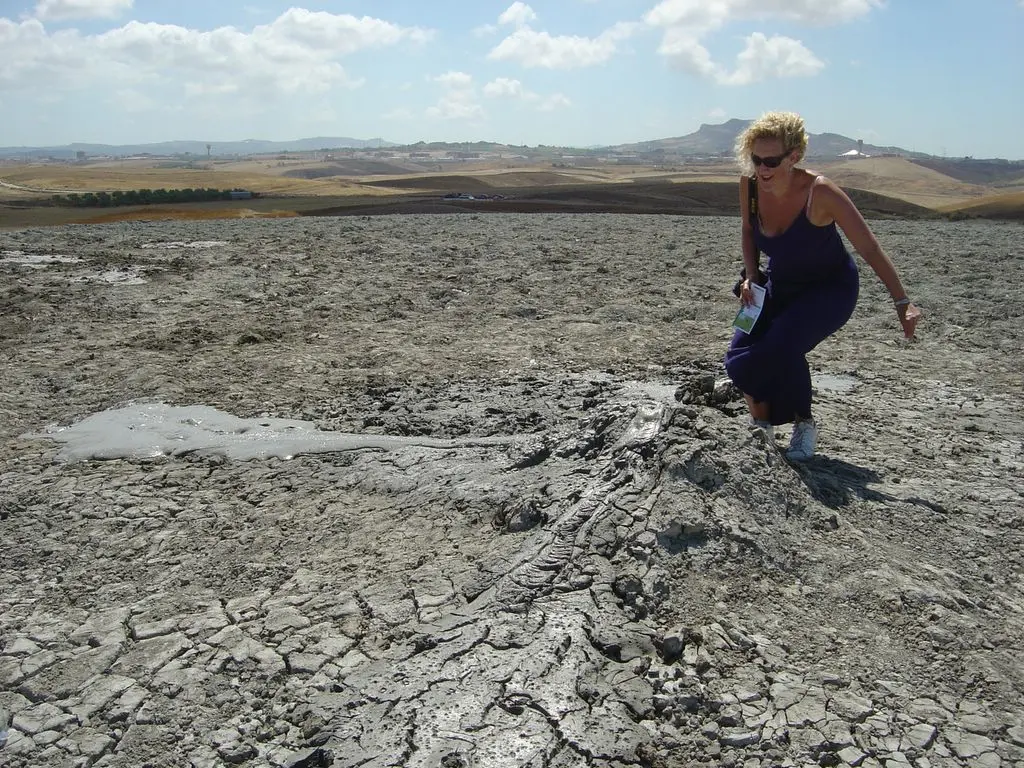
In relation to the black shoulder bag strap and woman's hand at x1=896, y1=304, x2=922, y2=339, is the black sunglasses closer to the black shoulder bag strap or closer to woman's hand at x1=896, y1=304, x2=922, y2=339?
the black shoulder bag strap

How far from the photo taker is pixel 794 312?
356 centimetres

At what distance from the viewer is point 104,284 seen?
800 cm

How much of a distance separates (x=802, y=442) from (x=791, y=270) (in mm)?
756

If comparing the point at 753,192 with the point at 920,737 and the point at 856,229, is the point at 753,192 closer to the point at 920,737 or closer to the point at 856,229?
the point at 856,229

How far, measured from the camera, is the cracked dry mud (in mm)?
2090

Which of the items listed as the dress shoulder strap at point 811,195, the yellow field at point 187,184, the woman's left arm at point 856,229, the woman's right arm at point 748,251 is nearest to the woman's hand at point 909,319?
the woman's left arm at point 856,229

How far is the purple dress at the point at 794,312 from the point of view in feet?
11.6

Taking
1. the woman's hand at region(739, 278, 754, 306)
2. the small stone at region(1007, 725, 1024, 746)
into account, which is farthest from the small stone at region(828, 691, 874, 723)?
the woman's hand at region(739, 278, 754, 306)

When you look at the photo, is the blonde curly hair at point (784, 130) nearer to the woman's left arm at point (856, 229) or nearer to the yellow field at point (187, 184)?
the woman's left arm at point (856, 229)

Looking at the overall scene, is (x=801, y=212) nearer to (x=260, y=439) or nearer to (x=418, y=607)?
(x=418, y=607)

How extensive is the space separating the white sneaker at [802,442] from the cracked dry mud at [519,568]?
167mm

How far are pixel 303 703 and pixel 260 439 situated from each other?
85.1 inches

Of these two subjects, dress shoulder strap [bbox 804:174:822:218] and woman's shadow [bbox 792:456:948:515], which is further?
dress shoulder strap [bbox 804:174:822:218]

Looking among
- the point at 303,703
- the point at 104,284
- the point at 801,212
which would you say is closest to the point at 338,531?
the point at 303,703
